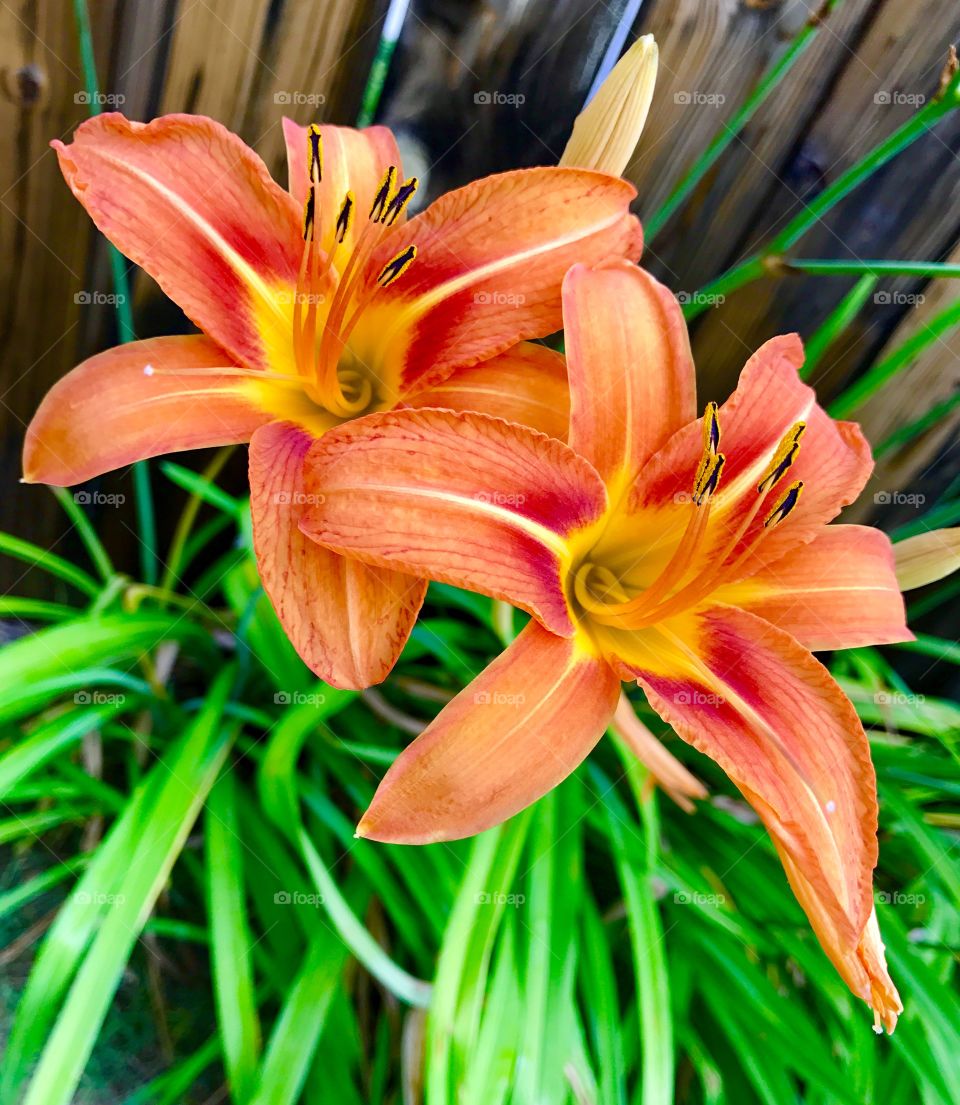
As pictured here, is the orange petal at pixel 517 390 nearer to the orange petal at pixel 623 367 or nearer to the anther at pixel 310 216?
the orange petal at pixel 623 367

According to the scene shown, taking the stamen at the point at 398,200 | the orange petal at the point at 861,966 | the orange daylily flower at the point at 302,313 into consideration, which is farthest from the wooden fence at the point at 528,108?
the orange petal at the point at 861,966

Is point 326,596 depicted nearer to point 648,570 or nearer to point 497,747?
point 497,747

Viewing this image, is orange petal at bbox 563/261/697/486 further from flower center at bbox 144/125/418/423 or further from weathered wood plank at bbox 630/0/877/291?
weathered wood plank at bbox 630/0/877/291

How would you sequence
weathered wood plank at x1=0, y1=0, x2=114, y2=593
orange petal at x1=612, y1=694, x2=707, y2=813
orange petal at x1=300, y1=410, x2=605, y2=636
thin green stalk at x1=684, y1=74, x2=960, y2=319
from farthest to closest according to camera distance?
weathered wood plank at x1=0, y1=0, x2=114, y2=593 → orange petal at x1=612, y1=694, x2=707, y2=813 → thin green stalk at x1=684, y1=74, x2=960, y2=319 → orange petal at x1=300, y1=410, x2=605, y2=636

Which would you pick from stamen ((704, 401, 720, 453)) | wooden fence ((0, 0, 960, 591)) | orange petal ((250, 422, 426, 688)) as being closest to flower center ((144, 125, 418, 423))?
orange petal ((250, 422, 426, 688))

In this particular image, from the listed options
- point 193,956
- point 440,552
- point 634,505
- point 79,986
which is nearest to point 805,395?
point 634,505
